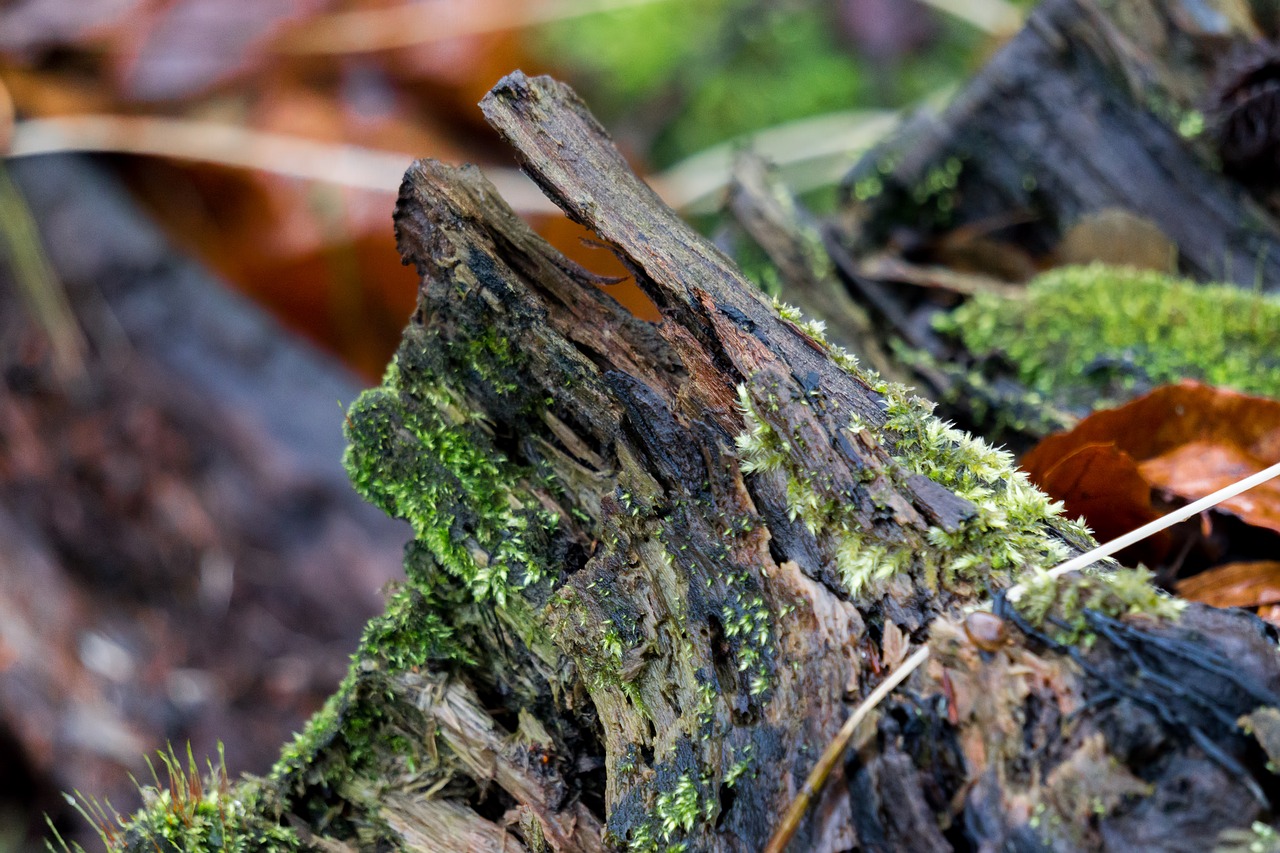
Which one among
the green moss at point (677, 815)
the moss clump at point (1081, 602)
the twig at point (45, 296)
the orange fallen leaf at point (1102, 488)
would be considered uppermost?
the twig at point (45, 296)

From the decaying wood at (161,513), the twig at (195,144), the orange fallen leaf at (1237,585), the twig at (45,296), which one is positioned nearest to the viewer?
the orange fallen leaf at (1237,585)

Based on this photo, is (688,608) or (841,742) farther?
(688,608)

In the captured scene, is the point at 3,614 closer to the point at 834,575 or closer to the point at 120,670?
the point at 120,670

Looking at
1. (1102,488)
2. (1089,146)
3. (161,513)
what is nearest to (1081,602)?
(1102,488)

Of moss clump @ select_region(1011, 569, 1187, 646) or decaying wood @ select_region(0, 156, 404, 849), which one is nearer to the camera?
moss clump @ select_region(1011, 569, 1187, 646)

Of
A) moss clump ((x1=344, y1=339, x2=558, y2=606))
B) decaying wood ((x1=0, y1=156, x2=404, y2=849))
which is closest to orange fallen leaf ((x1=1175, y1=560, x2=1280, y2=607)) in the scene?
moss clump ((x1=344, y1=339, x2=558, y2=606))

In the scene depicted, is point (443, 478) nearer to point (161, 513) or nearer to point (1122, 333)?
point (1122, 333)

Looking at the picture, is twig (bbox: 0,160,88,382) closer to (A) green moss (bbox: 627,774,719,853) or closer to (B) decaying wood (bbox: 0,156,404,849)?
(B) decaying wood (bbox: 0,156,404,849)

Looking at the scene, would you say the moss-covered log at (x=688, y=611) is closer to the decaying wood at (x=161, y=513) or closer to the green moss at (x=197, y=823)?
the green moss at (x=197, y=823)

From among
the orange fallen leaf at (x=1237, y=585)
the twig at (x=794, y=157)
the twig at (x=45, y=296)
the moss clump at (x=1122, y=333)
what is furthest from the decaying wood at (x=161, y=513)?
the orange fallen leaf at (x=1237, y=585)

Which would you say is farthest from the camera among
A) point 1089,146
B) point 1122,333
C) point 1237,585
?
point 1089,146
